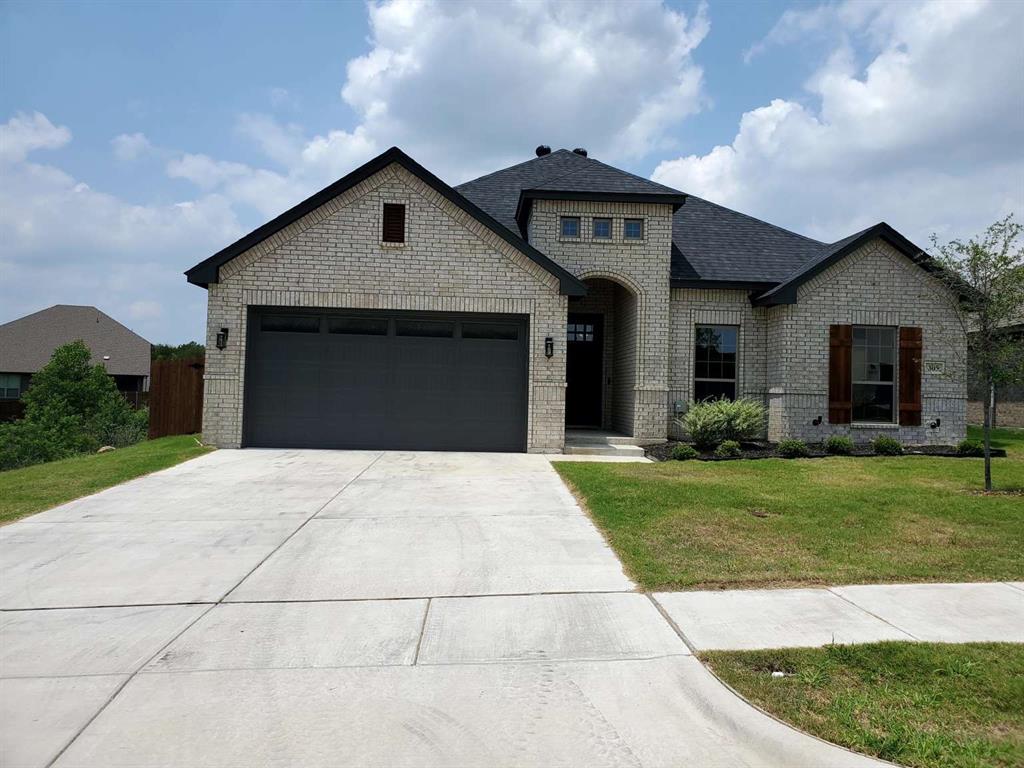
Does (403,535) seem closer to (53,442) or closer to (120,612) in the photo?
(120,612)

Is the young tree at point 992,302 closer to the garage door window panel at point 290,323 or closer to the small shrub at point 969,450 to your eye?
the small shrub at point 969,450

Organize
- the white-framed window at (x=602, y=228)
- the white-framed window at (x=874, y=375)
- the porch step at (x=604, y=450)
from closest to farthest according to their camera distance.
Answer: the porch step at (x=604, y=450), the white-framed window at (x=874, y=375), the white-framed window at (x=602, y=228)

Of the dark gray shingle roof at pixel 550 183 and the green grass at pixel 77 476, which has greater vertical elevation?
the dark gray shingle roof at pixel 550 183

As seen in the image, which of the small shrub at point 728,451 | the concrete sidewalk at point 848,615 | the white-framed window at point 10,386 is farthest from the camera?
the white-framed window at point 10,386

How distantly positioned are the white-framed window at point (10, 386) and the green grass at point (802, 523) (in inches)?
1733

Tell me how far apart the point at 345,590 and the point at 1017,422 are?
89.4 ft

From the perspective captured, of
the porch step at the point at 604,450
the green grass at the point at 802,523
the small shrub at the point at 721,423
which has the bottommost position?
the green grass at the point at 802,523

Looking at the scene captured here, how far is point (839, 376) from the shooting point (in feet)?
48.6

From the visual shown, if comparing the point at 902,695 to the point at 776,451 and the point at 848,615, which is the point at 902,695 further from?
the point at 776,451

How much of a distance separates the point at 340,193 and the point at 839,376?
465 inches

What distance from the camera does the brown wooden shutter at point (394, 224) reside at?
527 inches

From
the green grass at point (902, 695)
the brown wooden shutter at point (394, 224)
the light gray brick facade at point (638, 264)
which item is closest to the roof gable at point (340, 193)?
the brown wooden shutter at point (394, 224)

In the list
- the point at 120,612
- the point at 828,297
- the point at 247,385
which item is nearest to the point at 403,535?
the point at 120,612

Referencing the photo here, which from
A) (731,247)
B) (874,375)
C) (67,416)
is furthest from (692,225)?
(67,416)
